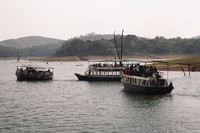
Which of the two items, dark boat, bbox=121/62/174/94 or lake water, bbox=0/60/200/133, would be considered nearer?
lake water, bbox=0/60/200/133

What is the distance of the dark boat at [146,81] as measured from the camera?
65812mm

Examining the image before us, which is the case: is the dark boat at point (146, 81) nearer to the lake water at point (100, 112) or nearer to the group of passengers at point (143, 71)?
the group of passengers at point (143, 71)

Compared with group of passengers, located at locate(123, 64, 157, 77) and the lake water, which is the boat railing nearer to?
group of passengers, located at locate(123, 64, 157, 77)

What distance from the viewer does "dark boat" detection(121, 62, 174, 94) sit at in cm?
6581

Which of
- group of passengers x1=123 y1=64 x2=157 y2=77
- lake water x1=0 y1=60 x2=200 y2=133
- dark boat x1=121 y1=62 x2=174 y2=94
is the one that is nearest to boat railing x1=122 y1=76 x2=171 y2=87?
dark boat x1=121 y1=62 x2=174 y2=94

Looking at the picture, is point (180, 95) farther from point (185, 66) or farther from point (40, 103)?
point (185, 66)

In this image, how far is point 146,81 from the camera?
67062 millimetres

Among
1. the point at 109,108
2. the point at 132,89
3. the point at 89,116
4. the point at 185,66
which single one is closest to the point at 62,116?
the point at 89,116

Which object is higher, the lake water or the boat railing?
the boat railing

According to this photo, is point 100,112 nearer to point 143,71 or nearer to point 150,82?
point 150,82

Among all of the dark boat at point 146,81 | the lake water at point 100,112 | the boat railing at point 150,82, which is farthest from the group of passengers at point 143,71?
the lake water at point 100,112

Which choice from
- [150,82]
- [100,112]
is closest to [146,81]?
[150,82]

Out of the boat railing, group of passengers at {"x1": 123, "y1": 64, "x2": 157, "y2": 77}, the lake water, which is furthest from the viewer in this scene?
group of passengers at {"x1": 123, "y1": 64, "x2": 157, "y2": 77}

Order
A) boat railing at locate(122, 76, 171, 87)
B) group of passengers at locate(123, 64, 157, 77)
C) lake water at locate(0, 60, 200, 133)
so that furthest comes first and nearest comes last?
1. group of passengers at locate(123, 64, 157, 77)
2. boat railing at locate(122, 76, 171, 87)
3. lake water at locate(0, 60, 200, 133)
